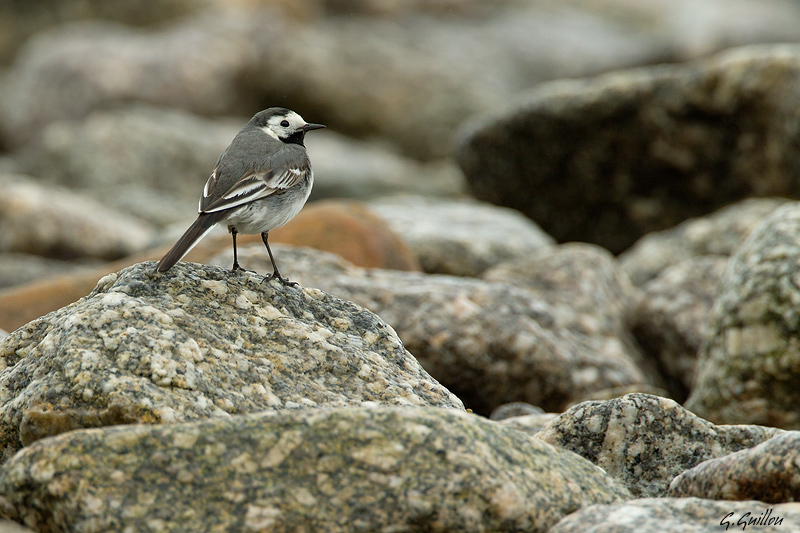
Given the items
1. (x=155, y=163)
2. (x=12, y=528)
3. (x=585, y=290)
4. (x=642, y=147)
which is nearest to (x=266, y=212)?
(x=12, y=528)

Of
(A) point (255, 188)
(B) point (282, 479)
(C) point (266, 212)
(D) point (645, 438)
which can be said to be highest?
(A) point (255, 188)

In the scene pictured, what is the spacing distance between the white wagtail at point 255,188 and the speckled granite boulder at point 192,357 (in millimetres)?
389

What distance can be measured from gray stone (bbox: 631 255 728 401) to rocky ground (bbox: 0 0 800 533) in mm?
41

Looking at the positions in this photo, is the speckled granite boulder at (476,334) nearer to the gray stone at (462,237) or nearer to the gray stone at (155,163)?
the gray stone at (462,237)

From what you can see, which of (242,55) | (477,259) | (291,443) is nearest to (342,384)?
(291,443)

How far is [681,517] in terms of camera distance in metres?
3.85

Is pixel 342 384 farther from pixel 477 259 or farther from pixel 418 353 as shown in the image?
pixel 477 259

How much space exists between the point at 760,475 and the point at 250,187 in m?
3.79

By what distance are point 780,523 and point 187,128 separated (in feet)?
64.7

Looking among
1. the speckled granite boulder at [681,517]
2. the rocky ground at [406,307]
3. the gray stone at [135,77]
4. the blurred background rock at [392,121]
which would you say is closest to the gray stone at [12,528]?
the rocky ground at [406,307]

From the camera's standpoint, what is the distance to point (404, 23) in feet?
115

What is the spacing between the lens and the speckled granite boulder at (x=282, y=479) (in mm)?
3730

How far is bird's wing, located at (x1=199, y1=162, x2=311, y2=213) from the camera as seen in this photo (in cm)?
584

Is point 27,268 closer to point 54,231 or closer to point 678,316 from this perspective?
point 54,231
